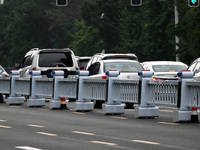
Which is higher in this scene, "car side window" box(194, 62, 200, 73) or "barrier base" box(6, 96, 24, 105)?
"car side window" box(194, 62, 200, 73)

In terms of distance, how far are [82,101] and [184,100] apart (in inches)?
212

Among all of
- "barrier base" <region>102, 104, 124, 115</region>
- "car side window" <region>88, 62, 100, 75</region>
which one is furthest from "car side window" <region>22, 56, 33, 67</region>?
"barrier base" <region>102, 104, 124, 115</region>

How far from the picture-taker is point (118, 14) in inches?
3369

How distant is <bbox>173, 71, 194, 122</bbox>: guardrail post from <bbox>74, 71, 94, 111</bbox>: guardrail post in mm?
4929

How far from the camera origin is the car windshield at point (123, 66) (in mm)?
24250

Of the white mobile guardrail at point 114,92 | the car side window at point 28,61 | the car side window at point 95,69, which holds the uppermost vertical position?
the car side window at point 28,61

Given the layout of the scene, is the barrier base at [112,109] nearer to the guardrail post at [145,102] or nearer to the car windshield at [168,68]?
the guardrail post at [145,102]

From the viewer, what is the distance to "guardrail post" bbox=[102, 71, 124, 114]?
20.4 meters

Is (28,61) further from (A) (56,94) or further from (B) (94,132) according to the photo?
(B) (94,132)

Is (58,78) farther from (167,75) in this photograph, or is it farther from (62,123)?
(62,123)

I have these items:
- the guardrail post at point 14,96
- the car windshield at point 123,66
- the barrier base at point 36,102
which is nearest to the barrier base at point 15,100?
the guardrail post at point 14,96

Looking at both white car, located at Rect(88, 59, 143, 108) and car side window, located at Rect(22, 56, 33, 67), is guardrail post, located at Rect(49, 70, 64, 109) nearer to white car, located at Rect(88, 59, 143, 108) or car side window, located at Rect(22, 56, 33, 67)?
white car, located at Rect(88, 59, 143, 108)

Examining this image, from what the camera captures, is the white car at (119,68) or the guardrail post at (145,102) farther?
the white car at (119,68)

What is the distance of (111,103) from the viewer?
2064 cm
